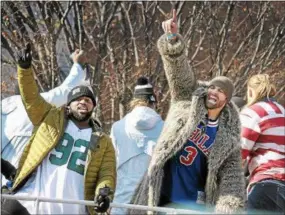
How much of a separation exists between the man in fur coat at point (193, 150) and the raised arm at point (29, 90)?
34.2 inches

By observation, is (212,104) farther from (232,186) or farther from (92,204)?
(92,204)

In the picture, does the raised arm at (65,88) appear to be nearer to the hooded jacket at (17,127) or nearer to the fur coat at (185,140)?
the hooded jacket at (17,127)

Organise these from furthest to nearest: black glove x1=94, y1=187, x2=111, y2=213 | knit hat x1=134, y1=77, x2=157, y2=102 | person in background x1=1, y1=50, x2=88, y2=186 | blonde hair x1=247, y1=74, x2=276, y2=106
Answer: knit hat x1=134, y1=77, x2=157, y2=102 < person in background x1=1, y1=50, x2=88, y2=186 < blonde hair x1=247, y1=74, x2=276, y2=106 < black glove x1=94, y1=187, x2=111, y2=213

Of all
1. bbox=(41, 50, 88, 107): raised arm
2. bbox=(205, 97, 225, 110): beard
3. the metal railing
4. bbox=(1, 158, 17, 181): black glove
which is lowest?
the metal railing

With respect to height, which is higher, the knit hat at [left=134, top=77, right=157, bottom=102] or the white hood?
the knit hat at [left=134, top=77, right=157, bottom=102]

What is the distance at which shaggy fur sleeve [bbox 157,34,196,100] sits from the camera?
4.68 meters

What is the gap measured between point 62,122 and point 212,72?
750cm

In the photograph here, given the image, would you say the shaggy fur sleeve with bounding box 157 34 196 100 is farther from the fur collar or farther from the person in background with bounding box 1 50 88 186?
the person in background with bounding box 1 50 88 186

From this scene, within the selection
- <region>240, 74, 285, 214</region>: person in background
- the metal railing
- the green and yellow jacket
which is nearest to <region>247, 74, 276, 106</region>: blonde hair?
<region>240, 74, 285, 214</region>: person in background

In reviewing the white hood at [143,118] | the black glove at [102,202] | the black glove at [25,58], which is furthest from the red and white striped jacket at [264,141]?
the black glove at [25,58]

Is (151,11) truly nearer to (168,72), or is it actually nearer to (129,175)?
(129,175)

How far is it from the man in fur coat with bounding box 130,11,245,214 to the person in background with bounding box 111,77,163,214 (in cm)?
142

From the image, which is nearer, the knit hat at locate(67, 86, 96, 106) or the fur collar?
the fur collar

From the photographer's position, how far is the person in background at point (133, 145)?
6.18 m
